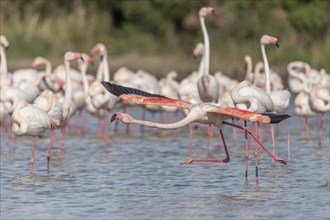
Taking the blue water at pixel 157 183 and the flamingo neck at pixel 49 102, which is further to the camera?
the flamingo neck at pixel 49 102

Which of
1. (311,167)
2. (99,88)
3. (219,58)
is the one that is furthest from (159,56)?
(311,167)

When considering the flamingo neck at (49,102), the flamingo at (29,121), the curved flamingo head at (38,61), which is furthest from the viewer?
the curved flamingo head at (38,61)

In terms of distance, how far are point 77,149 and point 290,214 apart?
6.51 meters

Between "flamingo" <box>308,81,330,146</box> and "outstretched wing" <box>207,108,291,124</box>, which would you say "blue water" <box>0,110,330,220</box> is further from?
"outstretched wing" <box>207,108,291,124</box>

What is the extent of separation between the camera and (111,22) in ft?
121

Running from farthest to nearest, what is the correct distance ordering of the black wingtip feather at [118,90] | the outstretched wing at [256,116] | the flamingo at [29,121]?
the flamingo at [29,121], the black wingtip feather at [118,90], the outstretched wing at [256,116]

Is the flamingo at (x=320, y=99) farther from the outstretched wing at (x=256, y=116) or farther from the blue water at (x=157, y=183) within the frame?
the outstretched wing at (x=256, y=116)

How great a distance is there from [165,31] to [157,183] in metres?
22.8

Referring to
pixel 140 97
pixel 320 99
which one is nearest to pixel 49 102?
pixel 140 97

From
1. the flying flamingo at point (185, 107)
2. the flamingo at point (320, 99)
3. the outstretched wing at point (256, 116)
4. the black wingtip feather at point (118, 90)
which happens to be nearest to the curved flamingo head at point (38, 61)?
the flamingo at point (320, 99)

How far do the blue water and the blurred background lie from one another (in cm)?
1188

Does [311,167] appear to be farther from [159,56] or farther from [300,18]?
[159,56]

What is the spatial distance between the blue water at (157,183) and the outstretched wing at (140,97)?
3.29 ft

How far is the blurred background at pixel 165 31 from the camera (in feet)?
101
